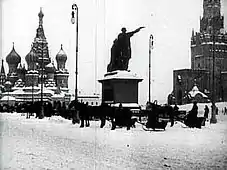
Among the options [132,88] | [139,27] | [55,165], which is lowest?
[55,165]

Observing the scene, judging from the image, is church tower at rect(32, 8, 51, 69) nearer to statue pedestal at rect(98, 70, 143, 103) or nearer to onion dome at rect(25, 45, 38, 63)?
onion dome at rect(25, 45, 38, 63)

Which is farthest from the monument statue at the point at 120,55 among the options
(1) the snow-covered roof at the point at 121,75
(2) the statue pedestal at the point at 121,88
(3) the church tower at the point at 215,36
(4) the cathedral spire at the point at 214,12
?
(4) the cathedral spire at the point at 214,12

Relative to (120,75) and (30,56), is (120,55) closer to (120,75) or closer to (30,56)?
(120,75)

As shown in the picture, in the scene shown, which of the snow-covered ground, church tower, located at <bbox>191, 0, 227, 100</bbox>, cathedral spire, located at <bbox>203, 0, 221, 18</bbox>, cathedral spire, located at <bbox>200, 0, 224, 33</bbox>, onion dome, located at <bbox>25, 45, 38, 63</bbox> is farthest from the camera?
onion dome, located at <bbox>25, 45, 38, 63</bbox>

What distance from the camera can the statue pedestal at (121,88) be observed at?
1936 cm

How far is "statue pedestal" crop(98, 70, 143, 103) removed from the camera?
63.5 ft

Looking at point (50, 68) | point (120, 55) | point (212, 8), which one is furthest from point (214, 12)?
point (50, 68)

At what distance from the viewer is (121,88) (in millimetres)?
19547

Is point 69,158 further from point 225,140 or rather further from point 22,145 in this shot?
point 225,140

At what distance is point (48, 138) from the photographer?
12023 millimetres

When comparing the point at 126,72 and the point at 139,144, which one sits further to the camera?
the point at 126,72

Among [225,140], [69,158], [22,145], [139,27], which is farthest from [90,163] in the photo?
[139,27]

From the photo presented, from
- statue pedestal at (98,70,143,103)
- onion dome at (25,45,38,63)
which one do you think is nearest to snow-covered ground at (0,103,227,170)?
onion dome at (25,45,38,63)

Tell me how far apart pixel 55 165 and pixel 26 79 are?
192 feet
